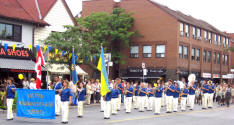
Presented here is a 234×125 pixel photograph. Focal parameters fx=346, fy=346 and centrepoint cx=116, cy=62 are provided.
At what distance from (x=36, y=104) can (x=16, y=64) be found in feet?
38.2

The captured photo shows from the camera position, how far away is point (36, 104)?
14.6 meters

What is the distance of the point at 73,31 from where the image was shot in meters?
25.8

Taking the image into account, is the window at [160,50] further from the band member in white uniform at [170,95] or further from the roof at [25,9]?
the band member in white uniform at [170,95]

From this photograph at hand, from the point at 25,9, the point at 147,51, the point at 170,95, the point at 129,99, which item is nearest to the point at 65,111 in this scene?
the point at 129,99

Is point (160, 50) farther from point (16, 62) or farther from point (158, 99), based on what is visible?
point (158, 99)

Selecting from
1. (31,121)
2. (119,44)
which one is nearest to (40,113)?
(31,121)

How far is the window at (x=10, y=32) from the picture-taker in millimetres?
26312

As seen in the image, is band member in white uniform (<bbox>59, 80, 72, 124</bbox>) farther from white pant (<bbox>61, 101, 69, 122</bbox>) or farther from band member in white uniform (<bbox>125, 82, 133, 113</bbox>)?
band member in white uniform (<bbox>125, 82, 133, 113</bbox>)

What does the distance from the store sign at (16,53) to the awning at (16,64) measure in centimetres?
31

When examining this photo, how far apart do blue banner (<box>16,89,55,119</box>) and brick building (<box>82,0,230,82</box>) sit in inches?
1201

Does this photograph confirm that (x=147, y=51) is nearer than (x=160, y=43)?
No

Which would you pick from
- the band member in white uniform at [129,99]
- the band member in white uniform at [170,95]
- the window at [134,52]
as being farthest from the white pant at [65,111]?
the window at [134,52]

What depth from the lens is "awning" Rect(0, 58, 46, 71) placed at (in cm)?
2441

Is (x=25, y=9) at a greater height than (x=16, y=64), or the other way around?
(x=25, y=9)
